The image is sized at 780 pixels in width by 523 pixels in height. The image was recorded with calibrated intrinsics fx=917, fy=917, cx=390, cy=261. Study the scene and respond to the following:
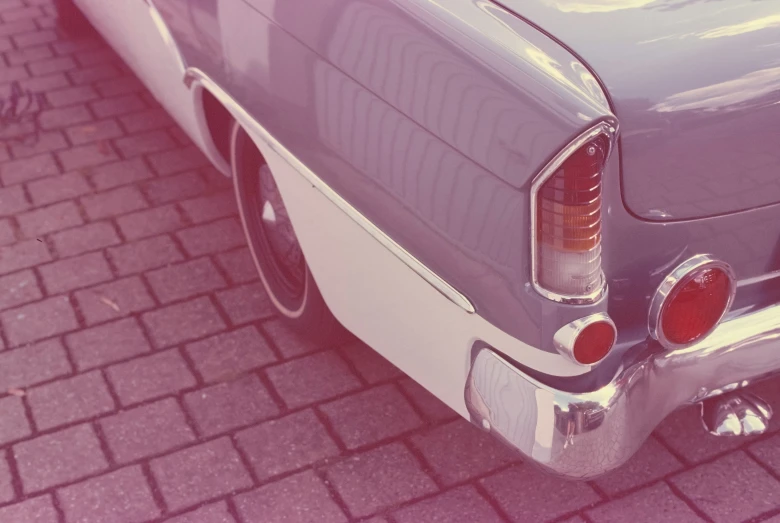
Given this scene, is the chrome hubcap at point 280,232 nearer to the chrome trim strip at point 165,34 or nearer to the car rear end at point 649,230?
the chrome trim strip at point 165,34

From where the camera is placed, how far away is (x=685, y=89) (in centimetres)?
181

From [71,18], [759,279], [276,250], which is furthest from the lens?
[71,18]

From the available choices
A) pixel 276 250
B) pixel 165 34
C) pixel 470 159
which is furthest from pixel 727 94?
pixel 165 34

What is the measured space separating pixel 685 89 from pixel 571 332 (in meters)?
0.53

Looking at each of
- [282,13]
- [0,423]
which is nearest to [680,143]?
[282,13]

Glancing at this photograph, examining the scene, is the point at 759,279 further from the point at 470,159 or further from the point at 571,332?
the point at 470,159

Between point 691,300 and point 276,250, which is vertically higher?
point 691,300

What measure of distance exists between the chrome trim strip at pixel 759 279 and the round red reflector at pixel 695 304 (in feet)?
0.53

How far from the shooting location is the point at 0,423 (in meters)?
2.95

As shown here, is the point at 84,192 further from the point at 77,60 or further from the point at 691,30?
the point at 691,30

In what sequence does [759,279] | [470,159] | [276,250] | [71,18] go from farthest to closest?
1. [71,18]
2. [276,250]
3. [759,279]
4. [470,159]

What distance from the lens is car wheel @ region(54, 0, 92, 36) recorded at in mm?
5461

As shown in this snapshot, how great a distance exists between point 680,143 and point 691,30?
25 cm

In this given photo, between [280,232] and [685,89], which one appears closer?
[685,89]
